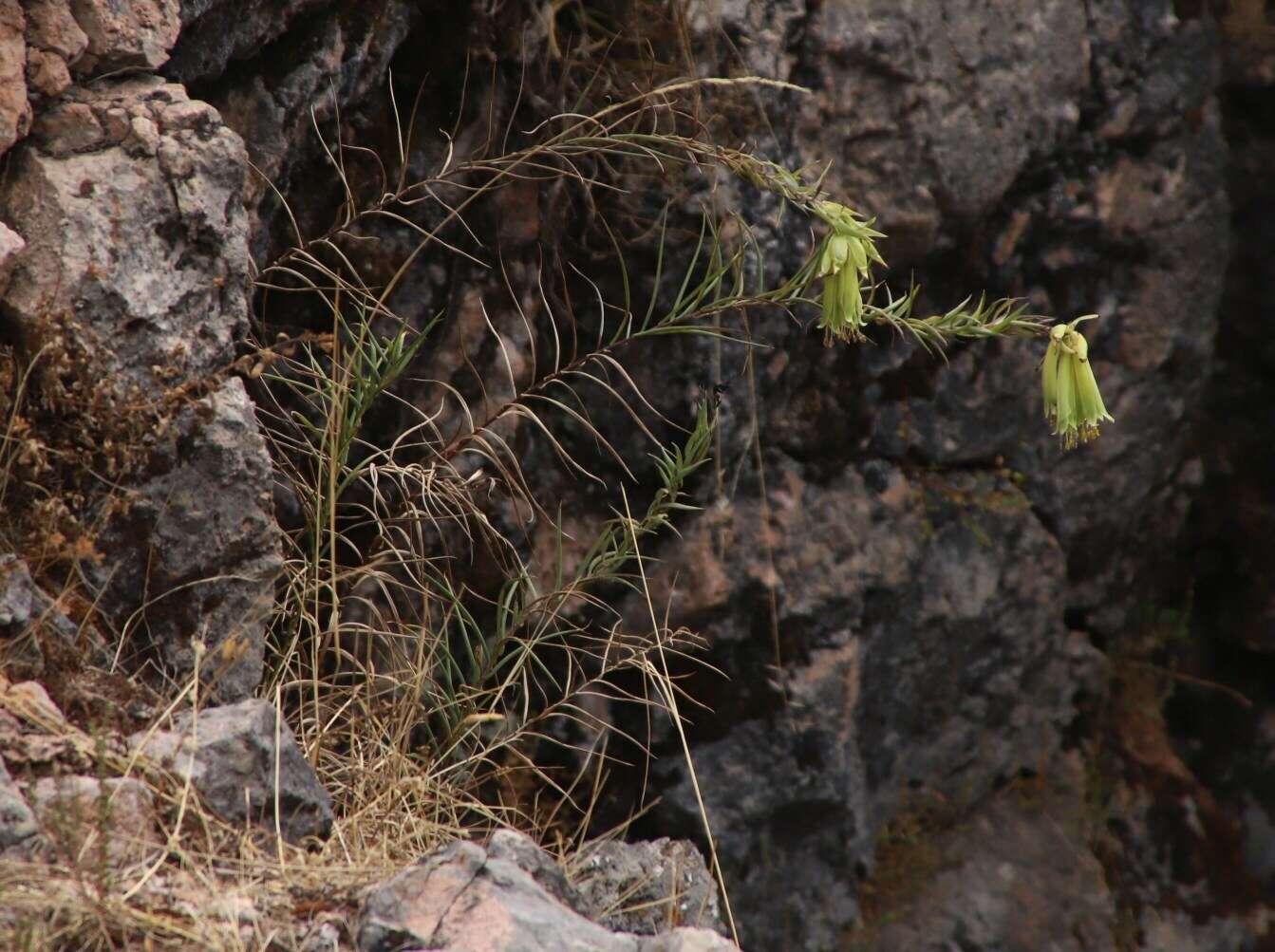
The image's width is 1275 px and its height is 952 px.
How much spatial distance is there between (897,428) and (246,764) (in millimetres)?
1690

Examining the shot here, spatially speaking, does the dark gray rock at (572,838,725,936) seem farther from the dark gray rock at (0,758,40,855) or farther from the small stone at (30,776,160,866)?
the dark gray rock at (0,758,40,855)

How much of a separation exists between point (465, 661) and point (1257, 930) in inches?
83.7

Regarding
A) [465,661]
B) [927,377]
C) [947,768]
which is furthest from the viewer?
[947,768]

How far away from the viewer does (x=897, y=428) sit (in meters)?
2.78

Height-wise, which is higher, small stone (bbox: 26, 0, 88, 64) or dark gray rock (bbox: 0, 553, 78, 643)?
small stone (bbox: 26, 0, 88, 64)

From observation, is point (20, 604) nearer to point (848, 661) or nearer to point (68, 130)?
point (68, 130)

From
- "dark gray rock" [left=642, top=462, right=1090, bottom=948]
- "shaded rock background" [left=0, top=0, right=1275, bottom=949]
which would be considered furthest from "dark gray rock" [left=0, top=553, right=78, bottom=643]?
"dark gray rock" [left=642, top=462, right=1090, bottom=948]

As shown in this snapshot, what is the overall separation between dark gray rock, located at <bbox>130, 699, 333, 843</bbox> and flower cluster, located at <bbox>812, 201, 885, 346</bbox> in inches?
34.9

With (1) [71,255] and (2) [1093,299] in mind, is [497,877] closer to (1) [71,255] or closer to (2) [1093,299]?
(1) [71,255]

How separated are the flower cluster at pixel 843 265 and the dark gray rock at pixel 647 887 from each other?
82cm

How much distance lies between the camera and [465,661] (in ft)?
7.50

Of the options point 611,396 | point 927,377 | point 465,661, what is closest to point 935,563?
point 927,377

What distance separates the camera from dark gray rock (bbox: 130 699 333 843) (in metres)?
1.44

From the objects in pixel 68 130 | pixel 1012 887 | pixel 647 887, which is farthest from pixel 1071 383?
pixel 1012 887
